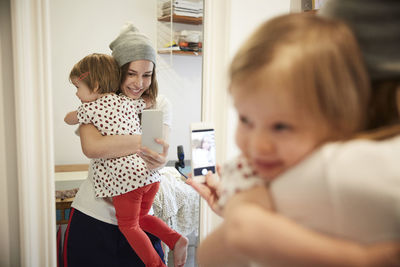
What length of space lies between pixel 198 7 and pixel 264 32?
1014 mm

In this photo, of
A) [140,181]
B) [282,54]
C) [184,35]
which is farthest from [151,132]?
[282,54]

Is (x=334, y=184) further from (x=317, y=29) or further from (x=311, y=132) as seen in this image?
(x=317, y=29)

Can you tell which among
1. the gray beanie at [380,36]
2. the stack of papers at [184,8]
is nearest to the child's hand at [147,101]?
the stack of papers at [184,8]

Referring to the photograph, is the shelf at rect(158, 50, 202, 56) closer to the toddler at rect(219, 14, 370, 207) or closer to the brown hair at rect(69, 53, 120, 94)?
the brown hair at rect(69, 53, 120, 94)

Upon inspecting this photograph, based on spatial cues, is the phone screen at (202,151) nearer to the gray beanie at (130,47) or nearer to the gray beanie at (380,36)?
the gray beanie at (130,47)

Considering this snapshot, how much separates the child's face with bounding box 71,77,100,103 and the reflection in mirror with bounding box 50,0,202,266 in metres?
0.03

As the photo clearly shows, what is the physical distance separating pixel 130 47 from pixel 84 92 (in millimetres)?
210

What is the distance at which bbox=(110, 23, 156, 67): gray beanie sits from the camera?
3.40 ft

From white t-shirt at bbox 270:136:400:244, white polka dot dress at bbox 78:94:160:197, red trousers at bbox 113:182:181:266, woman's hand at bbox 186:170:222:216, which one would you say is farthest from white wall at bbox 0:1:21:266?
white t-shirt at bbox 270:136:400:244

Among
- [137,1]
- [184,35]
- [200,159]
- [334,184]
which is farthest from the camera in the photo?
[184,35]

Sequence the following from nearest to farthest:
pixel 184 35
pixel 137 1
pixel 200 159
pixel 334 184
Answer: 1. pixel 334 184
2. pixel 200 159
3. pixel 137 1
4. pixel 184 35

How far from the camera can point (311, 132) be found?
34cm

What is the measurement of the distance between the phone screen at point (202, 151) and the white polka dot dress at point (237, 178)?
1.66ft

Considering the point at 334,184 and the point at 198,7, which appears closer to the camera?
the point at 334,184
